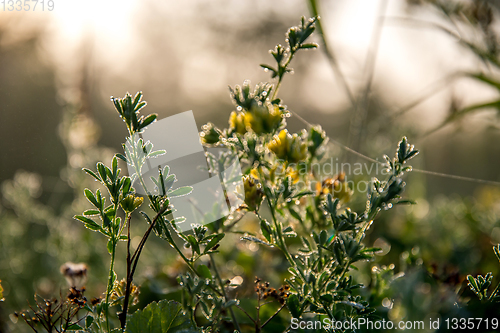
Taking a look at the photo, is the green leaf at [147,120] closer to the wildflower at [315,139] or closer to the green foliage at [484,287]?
the wildflower at [315,139]

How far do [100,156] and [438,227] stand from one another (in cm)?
134

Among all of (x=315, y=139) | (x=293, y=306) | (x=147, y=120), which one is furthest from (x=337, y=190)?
(x=147, y=120)

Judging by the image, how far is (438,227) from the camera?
1368 mm

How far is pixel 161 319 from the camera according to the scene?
0.49m

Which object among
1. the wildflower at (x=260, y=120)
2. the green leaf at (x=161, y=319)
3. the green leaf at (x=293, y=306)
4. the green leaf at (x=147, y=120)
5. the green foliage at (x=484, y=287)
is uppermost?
the green leaf at (x=147, y=120)

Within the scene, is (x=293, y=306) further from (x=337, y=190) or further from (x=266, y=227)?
(x=337, y=190)

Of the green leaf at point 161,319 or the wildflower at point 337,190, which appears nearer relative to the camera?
the green leaf at point 161,319

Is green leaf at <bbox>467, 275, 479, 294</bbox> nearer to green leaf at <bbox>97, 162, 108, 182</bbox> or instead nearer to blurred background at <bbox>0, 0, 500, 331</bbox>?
blurred background at <bbox>0, 0, 500, 331</bbox>

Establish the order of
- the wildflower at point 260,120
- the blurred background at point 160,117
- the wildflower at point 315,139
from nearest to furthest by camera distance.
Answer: the wildflower at point 260,120, the wildflower at point 315,139, the blurred background at point 160,117

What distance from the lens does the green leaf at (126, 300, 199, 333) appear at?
1.56ft

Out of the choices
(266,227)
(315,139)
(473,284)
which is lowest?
(473,284)

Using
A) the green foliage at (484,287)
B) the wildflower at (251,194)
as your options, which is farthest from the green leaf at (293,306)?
the green foliage at (484,287)

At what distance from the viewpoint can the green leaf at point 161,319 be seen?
0.48 m

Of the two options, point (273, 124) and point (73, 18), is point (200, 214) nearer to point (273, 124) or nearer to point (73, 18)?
point (273, 124)
